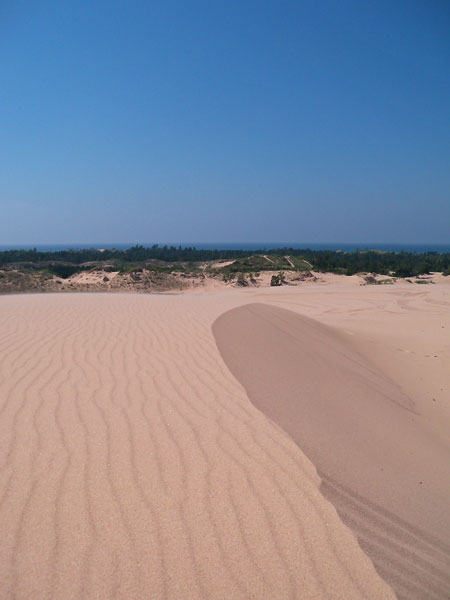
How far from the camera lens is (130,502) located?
2.38 meters

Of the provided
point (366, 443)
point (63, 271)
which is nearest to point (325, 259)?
point (63, 271)

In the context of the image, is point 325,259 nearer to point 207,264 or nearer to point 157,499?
point 207,264

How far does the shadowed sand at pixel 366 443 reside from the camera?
222cm

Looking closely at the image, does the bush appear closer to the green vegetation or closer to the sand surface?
the green vegetation

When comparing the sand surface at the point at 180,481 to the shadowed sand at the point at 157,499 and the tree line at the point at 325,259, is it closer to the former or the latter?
the shadowed sand at the point at 157,499

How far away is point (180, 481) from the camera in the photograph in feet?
8.53

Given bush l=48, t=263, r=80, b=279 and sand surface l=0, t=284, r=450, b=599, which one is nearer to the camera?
sand surface l=0, t=284, r=450, b=599

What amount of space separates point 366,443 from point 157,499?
6.86 feet

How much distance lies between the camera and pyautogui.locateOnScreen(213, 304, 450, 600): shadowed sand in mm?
2221

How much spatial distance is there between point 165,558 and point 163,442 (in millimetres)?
1110

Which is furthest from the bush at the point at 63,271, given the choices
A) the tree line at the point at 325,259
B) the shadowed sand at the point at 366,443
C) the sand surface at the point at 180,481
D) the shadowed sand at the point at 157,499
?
the shadowed sand at the point at 157,499

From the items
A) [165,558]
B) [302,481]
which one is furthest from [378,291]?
[165,558]

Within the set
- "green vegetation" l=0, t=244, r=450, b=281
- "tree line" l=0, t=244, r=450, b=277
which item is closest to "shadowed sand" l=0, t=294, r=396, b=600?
"green vegetation" l=0, t=244, r=450, b=281

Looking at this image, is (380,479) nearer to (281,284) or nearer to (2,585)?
(2,585)
